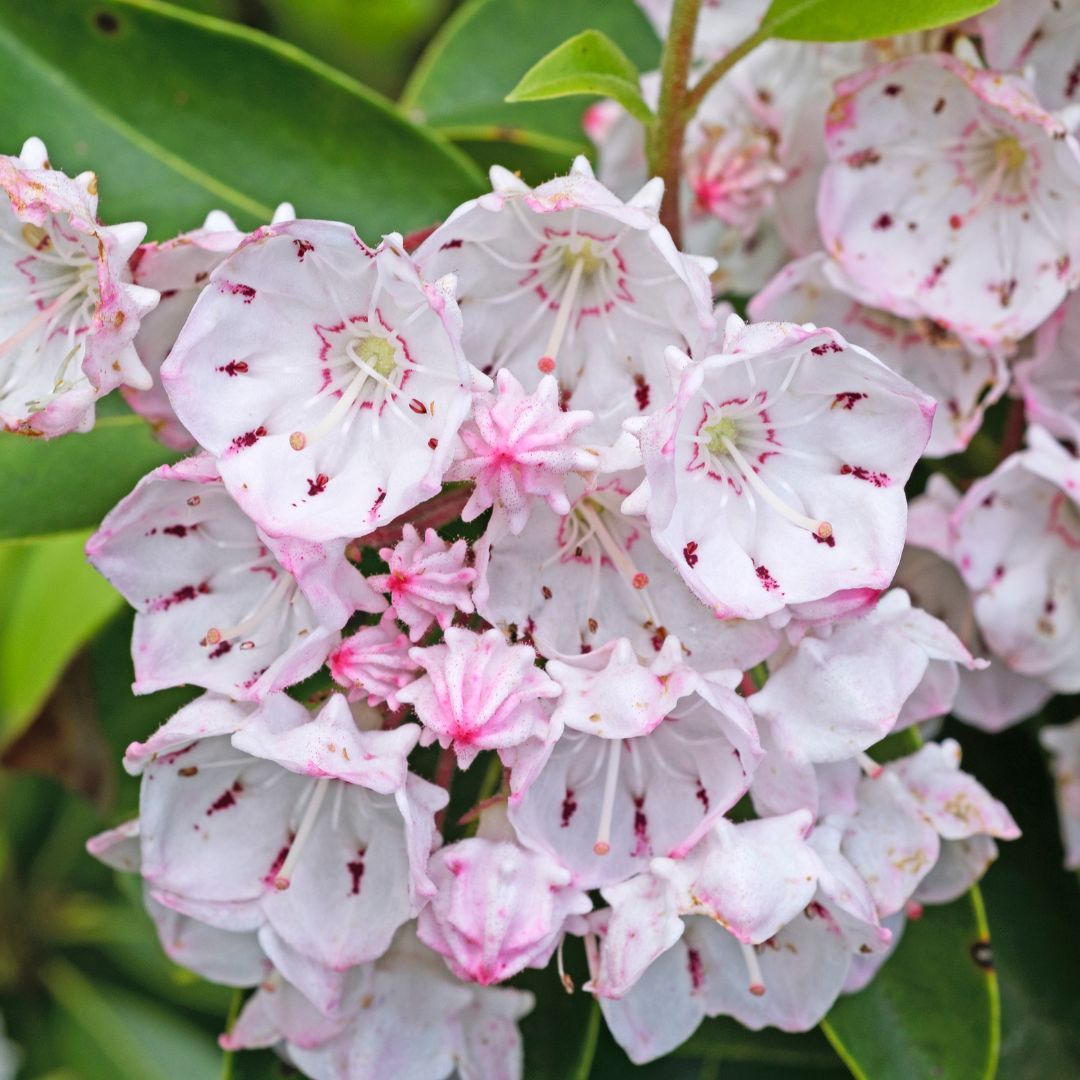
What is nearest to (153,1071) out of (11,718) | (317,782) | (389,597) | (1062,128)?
(11,718)

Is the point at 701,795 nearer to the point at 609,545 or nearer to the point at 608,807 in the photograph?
the point at 608,807

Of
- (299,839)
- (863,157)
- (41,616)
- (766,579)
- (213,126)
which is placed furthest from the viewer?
(41,616)

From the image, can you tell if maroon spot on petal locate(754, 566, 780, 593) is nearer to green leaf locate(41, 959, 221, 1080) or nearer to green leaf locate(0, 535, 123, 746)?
green leaf locate(0, 535, 123, 746)

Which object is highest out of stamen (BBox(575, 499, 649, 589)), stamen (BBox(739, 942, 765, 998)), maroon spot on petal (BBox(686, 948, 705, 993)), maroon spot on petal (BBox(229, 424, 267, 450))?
maroon spot on petal (BBox(229, 424, 267, 450))

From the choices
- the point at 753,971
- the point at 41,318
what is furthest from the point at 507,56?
the point at 753,971

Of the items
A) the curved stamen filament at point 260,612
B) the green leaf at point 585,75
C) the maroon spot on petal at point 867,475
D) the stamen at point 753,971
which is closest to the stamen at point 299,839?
the curved stamen filament at point 260,612

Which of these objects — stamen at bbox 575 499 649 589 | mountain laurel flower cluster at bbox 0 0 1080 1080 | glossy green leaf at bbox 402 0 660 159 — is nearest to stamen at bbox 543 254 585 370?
mountain laurel flower cluster at bbox 0 0 1080 1080
